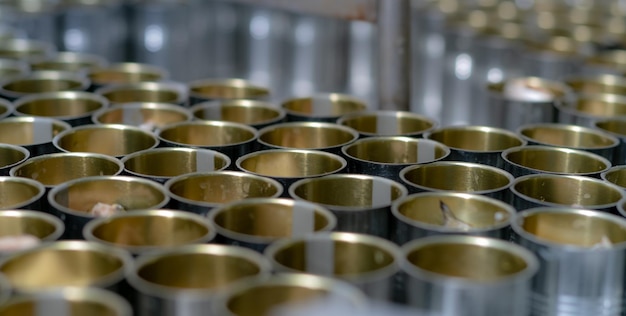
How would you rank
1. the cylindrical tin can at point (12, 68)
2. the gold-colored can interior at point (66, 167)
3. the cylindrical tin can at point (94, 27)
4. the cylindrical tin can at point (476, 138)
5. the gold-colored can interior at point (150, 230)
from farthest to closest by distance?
the cylindrical tin can at point (94, 27), the cylindrical tin can at point (12, 68), the cylindrical tin can at point (476, 138), the gold-colored can interior at point (66, 167), the gold-colored can interior at point (150, 230)

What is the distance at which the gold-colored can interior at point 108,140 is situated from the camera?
149 cm

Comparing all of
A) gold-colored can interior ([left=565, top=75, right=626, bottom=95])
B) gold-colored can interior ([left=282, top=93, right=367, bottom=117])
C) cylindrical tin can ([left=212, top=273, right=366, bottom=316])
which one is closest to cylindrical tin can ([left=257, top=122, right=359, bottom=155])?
gold-colored can interior ([left=282, top=93, right=367, bottom=117])

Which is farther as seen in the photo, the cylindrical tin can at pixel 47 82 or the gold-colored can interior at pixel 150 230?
the cylindrical tin can at pixel 47 82

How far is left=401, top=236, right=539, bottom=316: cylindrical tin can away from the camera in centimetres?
94

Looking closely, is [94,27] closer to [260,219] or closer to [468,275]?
[260,219]

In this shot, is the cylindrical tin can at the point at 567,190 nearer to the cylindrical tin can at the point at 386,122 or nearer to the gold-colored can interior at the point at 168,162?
the cylindrical tin can at the point at 386,122

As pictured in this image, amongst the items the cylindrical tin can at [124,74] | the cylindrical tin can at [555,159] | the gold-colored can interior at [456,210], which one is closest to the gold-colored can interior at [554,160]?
the cylindrical tin can at [555,159]

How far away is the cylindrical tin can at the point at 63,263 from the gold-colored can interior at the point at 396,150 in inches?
21.7

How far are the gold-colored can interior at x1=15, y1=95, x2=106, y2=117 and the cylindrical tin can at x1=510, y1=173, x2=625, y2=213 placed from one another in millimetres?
790

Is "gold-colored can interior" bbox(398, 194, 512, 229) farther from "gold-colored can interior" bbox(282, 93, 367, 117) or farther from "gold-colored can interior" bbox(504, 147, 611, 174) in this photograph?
"gold-colored can interior" bbox(282, 93, 367, 117)

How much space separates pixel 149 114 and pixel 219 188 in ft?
1.44

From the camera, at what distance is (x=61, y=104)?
1.70m

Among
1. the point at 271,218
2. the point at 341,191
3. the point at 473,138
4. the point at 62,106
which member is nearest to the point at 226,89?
the point at 62,106

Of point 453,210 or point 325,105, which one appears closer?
point 453,210
